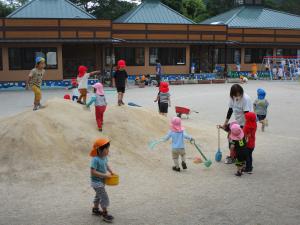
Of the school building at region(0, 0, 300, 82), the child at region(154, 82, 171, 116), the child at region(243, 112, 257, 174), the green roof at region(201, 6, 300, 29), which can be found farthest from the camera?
the green roof at region(201, 6, 300, 29)

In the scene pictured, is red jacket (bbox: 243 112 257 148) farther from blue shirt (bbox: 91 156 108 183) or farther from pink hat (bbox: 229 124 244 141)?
blue shirt (bbox: 91 156 108 183)

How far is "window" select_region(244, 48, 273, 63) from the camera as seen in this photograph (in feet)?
131

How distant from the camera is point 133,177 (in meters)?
8.17

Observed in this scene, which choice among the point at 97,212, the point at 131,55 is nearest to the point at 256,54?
the point at 131,55

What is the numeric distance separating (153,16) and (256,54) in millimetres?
10424

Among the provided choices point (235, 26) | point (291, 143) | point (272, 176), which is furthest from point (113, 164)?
point (235, 26)

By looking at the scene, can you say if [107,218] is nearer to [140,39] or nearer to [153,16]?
[140,39]

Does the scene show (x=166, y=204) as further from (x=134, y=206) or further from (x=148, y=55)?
(x=148, y=55)

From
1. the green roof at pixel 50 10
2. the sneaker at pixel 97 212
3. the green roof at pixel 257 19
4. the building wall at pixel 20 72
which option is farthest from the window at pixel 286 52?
the sneaker at pixel 97 212

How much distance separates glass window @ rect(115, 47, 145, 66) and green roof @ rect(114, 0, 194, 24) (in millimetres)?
3784

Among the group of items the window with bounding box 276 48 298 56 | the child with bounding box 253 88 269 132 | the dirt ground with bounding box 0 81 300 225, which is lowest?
the dirt ground with bounding box 0 81 300 225

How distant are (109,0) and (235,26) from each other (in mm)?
19955

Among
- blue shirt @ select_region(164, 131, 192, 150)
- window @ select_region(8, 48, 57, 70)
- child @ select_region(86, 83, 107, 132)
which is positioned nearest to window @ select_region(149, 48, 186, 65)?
window @ select_region(8, 48, 57, 70)

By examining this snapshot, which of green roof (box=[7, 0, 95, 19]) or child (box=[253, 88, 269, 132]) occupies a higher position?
green roof (box=[7, 0, 95, 19])
